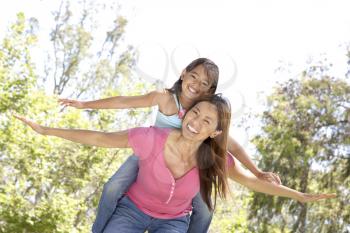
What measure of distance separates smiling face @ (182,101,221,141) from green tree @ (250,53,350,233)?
51.5 feet

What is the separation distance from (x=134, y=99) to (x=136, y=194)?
2.16ft

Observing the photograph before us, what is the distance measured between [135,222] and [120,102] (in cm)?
81

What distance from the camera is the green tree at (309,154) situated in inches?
753

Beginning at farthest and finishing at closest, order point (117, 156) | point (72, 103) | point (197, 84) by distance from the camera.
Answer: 1. point (117, 156)
2. point (72, 103)
3. point (197, 84)

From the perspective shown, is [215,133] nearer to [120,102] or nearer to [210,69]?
[210,69]

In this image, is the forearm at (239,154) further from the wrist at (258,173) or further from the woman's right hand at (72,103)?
the woman's right hand at (72,103)

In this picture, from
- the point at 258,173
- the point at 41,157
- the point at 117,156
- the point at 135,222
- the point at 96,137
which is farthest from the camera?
the point at 117,156

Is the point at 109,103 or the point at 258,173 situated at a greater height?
the point at 109,103

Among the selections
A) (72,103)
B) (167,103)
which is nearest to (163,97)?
(167,103)

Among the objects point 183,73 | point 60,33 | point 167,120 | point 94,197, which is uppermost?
point 60,33

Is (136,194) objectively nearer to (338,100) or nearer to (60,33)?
(338,100)

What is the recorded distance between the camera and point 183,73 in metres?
4.06

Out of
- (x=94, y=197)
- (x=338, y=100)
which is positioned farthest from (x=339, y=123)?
(x=94, y=197)

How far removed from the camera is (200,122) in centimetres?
374
